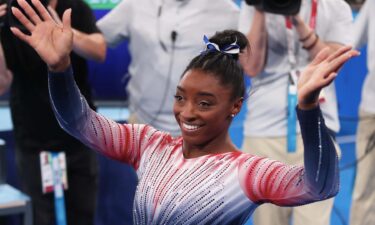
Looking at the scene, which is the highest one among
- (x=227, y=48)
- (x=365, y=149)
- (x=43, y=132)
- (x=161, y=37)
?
(x=227, y=48)

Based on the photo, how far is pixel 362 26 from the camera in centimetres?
326

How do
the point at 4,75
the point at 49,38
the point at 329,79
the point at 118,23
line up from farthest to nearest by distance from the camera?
the point at 118,23 → the point at 4,75 → the point at 49,38 → the point at 329,79

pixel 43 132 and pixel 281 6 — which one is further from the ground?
pixel 281 6

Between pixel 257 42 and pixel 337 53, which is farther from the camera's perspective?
pixel 257 42

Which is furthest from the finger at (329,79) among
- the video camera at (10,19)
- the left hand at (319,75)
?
the video camera at (10,19)

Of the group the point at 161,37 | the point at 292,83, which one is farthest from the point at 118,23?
the point at 292,83

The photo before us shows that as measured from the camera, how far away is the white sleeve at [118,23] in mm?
3314

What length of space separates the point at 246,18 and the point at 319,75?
1.50 m

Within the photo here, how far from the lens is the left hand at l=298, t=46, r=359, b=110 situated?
60.9 inches

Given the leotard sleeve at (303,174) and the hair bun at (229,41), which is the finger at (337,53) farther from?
the hair bun at (229,41)

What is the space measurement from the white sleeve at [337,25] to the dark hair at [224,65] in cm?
111

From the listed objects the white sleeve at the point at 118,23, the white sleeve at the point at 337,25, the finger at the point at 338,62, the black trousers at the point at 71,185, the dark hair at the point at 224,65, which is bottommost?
the black trousers at the point at 71,185

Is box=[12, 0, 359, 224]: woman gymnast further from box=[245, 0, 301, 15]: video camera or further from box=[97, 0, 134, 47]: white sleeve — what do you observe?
box=[97, 0, 134, 47]: white sleeve

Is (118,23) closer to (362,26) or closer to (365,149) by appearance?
(362,26)
